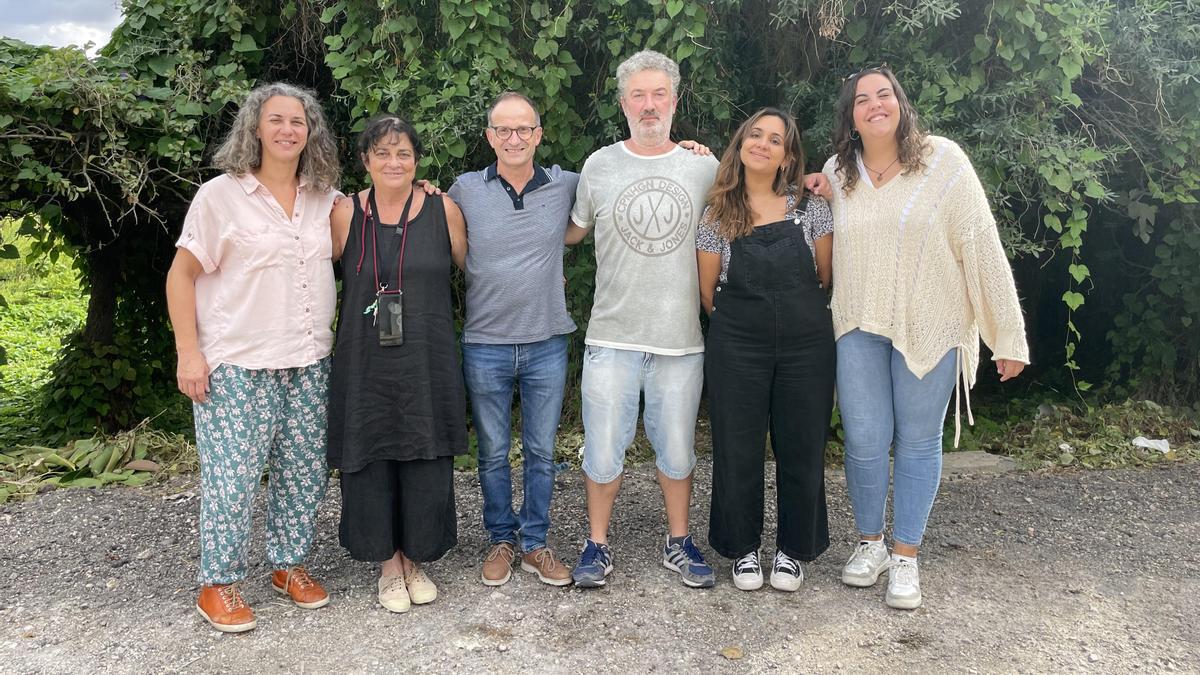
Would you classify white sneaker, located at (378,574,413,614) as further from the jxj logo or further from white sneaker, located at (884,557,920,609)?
white sneaker, located at (884,557,920,609)

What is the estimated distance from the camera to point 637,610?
3439 millimetres

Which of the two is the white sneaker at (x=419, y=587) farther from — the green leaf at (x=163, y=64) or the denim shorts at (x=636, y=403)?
the green leaf at (x=163, y=64)

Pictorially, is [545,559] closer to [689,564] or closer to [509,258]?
[689,564]

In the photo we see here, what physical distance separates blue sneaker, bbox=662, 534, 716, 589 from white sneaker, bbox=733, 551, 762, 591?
97 millimetres

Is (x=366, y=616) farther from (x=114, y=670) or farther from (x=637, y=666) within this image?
(x=637, y=666)

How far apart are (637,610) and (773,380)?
986mm

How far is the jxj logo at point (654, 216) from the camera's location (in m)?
3.36

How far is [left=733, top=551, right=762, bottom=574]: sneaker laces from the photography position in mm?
3592

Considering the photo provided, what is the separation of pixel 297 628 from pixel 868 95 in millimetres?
2783

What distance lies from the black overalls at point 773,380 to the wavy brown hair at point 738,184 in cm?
6

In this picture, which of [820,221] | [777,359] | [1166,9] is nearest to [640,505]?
[777,359]

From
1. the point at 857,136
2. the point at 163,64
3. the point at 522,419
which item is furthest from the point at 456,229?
the point at 163,64

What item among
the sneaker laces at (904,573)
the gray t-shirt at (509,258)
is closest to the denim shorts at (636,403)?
the gray t-shirt at (509,258)

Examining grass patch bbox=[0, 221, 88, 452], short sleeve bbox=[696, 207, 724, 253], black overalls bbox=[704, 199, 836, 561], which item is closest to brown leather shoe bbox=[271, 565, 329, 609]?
black overalls bbox=[704, 199, 836, 561]
